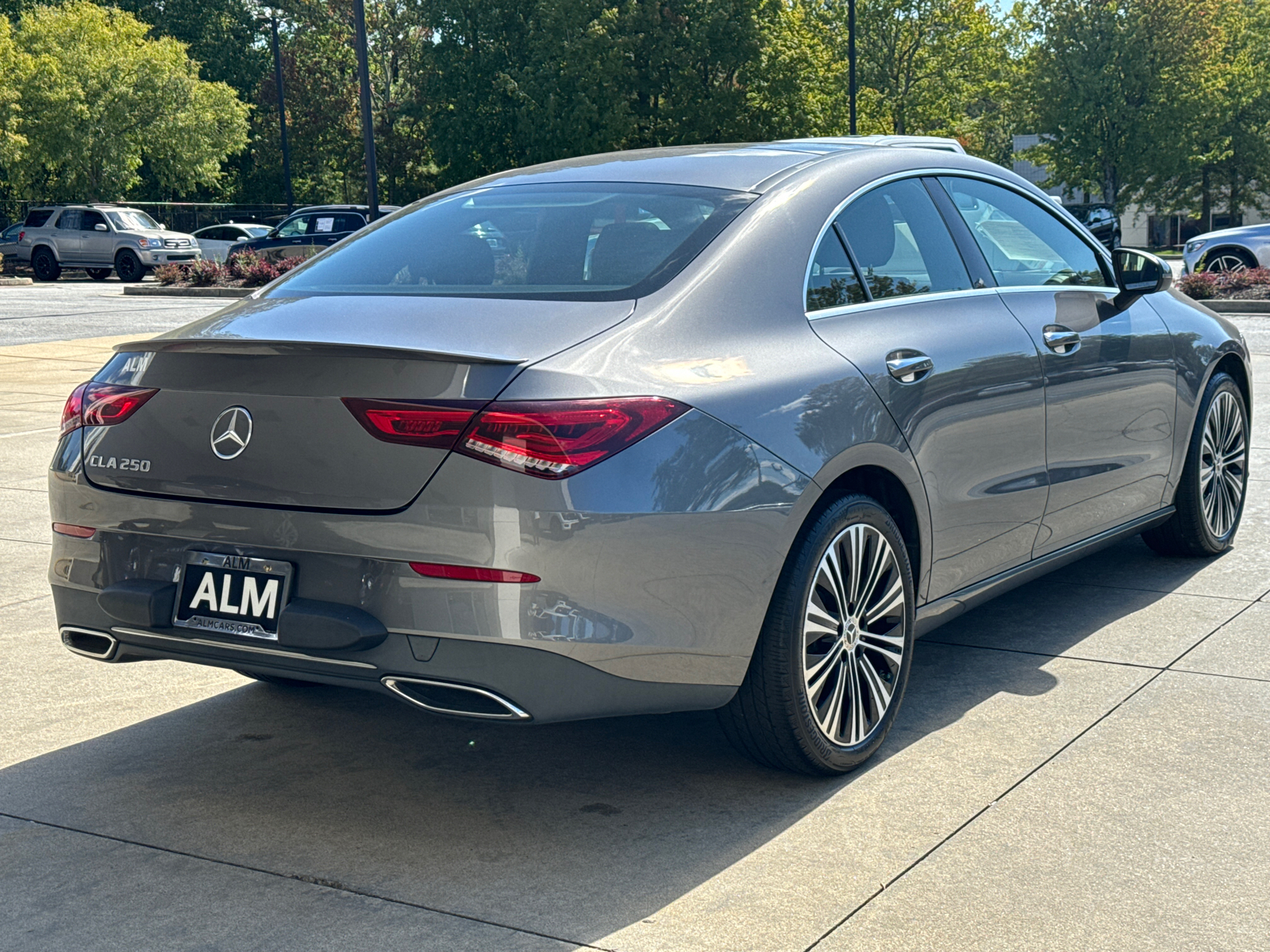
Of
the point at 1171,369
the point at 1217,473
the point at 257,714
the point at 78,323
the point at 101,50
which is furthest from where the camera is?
the point at 101,50

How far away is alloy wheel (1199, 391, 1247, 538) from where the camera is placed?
6086mm

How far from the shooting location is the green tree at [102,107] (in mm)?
47031

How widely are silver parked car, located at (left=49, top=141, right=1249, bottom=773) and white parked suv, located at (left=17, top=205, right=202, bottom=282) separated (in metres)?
34.5

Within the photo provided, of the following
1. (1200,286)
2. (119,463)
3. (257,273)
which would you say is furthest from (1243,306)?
(257,273)

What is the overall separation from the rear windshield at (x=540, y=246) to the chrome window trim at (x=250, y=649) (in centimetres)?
100

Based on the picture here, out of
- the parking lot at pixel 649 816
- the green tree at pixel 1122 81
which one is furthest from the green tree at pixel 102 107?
the parking lot at pixel 649 816

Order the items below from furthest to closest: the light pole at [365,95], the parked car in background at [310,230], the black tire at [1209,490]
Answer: the parked car in background at [310,230], the light pole at [365,95], the black tire at [1209,490]

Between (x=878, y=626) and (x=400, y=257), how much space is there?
5.53 ft

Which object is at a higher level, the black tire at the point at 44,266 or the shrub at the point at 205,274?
the black tire at the point at 44,266

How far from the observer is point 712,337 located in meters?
3.64

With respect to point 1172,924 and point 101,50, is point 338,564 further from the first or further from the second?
point 101,50

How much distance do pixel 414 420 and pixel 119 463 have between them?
87cm

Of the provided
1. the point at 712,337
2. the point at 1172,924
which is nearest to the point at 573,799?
the point at 712,337

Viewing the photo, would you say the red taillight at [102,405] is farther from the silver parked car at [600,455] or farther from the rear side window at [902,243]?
the rear side window at [902,243]
